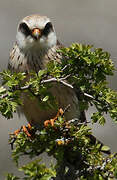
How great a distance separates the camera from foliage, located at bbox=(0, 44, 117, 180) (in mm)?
2324

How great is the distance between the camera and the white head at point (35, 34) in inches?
122

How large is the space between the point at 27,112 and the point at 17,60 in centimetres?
34

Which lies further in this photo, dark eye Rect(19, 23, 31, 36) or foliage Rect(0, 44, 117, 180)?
dark eye Rect(19, 23, 31, 36)

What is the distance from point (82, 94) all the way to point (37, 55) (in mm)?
812

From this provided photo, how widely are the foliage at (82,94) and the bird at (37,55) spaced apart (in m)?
0.68

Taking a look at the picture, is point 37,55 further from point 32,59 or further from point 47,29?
point 47,29

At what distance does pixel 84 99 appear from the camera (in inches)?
101

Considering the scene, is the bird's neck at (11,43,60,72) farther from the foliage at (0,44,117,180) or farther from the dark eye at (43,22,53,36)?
the foliage at (0,44,117,180)

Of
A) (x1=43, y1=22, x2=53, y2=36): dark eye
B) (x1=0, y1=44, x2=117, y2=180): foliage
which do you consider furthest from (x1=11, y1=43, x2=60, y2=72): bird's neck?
(x1=0, y1=44, x2=117, y2=180): foliage

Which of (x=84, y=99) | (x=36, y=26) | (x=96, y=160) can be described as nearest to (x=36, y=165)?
(x=96, y=160)

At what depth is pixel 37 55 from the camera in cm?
324

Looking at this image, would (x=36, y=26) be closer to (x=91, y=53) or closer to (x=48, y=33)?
(x=48, y=33)

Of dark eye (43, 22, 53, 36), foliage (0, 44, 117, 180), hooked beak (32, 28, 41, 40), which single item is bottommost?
foliage (0, 44, 117, 180)

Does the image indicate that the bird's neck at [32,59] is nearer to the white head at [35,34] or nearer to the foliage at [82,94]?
the white head at [35,34]
